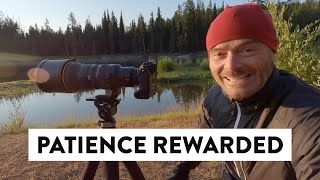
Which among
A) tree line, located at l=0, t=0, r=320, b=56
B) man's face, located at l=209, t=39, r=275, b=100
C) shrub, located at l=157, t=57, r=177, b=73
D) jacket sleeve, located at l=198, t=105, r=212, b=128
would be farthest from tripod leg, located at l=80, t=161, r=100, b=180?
tree line, located at l=0, t=0, r=320, b=56

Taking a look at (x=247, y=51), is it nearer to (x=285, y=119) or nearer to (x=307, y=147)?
(x=285, y=119)

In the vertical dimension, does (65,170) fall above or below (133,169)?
below

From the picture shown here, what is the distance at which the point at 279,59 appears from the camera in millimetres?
5305

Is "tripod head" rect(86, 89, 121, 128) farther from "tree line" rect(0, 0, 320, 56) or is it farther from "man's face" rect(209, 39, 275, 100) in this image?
"tree line" rect(0, 0, 320, 56)

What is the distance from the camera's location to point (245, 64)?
148 cm

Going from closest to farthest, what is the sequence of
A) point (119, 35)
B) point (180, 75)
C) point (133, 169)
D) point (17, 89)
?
1. point (133, 169)
2. point (17, 89)
3. point (180, 75)
4. point (119, 35)

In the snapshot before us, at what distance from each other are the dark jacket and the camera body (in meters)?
0.70

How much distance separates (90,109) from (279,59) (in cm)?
867

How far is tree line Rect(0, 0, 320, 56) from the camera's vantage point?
57781 mm

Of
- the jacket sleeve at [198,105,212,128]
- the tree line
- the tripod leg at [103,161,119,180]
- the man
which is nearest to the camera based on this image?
the man

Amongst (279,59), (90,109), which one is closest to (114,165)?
(279,59)

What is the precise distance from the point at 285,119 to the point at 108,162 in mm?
1332

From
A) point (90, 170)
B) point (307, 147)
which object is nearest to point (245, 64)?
point (307, 147)

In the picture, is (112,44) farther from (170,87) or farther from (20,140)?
(20,140)
